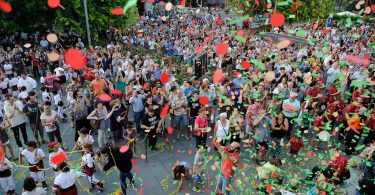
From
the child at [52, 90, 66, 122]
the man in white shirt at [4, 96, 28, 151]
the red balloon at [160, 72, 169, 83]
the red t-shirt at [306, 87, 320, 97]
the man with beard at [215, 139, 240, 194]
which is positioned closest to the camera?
the man with beard at [215, 139, 240, 194]

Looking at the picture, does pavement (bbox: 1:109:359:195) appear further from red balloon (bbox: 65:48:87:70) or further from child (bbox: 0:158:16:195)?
red balloon (bbox: 65:48:87:70)

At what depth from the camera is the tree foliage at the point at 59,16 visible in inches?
611

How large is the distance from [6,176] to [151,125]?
2950 millimetres

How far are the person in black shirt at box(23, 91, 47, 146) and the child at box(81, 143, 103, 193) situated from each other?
2310mm

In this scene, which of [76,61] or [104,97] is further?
[76,61]

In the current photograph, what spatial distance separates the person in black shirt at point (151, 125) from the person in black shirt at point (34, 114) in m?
2.53

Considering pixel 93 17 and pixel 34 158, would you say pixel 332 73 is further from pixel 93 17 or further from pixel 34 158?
pixel 93 17

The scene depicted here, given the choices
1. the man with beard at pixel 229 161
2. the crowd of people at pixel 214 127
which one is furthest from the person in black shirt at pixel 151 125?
the man with beard at pixel 229 161

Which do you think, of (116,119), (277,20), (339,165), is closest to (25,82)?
(116,119)

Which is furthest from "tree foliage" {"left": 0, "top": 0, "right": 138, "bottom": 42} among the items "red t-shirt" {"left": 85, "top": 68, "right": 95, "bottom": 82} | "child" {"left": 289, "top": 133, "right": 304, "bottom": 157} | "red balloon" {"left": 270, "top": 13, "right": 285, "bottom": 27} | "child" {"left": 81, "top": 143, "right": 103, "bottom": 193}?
"child" {"left": 289, "top": 133, "right": 304, "bottom": 157}

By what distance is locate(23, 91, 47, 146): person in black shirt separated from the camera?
23.2 ft

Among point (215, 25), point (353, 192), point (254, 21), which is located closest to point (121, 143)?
point (353, 192)

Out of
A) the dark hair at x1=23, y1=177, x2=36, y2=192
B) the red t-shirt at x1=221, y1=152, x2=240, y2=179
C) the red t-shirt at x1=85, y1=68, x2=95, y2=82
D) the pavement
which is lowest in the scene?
the pavement

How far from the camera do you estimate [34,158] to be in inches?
216
